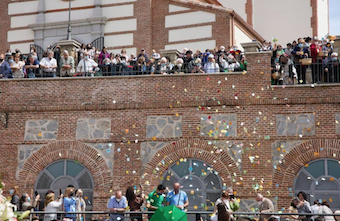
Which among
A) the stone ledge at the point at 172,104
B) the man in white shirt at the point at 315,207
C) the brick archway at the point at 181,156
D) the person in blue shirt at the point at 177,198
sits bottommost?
the man in white shirt at the point at 315,207

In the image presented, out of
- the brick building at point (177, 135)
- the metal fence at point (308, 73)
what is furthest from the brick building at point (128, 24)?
the brick building at point (177, 135)

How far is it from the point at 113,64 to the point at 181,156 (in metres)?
4.02

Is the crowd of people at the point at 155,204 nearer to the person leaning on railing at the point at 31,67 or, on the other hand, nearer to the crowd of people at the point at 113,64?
the crowd of people at the point at 113,64

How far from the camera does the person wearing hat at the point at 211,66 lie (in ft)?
67.5

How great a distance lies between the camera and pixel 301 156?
19203 millimetres

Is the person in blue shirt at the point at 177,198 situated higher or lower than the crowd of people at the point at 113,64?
lower

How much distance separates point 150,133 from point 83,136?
2.19 m

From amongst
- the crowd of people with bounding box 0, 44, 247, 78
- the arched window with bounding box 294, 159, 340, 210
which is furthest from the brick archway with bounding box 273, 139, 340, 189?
the crowd of people with bounding box 0, 44, 247, 78

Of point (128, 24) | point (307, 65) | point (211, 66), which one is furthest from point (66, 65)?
point (307, 65)

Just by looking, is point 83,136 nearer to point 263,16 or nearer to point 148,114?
point 148,114

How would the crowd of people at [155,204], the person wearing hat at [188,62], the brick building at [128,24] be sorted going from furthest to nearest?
the brick building at [128,24]
the person wearing hat at [188,62]
the crowd of people at [155,204]

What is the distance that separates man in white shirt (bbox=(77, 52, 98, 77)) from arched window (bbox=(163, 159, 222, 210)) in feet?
14.6

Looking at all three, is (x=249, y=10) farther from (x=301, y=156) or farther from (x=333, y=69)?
(x=301, y=156)

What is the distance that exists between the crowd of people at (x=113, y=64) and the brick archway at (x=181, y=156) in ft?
8.10
